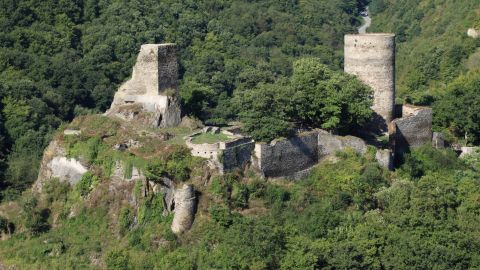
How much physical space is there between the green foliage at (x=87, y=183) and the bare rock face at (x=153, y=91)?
347 centimetres

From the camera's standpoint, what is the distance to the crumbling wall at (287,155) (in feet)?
Result: 127

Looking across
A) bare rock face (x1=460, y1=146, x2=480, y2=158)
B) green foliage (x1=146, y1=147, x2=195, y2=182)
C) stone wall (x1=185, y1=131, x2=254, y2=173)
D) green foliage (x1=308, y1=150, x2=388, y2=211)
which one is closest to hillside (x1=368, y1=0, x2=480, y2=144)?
bare rock face (x1=460, y1=146, x2=480, y2=158)

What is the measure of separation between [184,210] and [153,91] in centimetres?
708

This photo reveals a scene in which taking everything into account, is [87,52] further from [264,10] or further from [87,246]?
[87,246]

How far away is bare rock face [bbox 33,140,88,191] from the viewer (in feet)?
127

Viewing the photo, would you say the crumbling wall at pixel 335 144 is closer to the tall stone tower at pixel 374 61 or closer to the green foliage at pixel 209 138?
the tall stone tower at pixel 374 61

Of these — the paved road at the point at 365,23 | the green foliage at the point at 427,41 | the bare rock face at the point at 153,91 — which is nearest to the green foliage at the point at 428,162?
the green foliage at the point at 427,41

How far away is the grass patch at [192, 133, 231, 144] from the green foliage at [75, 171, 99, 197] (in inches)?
142

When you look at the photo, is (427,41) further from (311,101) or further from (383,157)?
(311,101)

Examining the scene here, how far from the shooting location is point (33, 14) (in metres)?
72.0

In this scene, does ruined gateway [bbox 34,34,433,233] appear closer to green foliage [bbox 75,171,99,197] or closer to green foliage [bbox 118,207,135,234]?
green foliage [bbox 75,171,99,197]

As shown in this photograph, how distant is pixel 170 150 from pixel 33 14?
122 ft

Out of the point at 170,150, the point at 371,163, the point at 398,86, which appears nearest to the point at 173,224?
the point at 170,150

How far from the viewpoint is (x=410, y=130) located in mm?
45312
